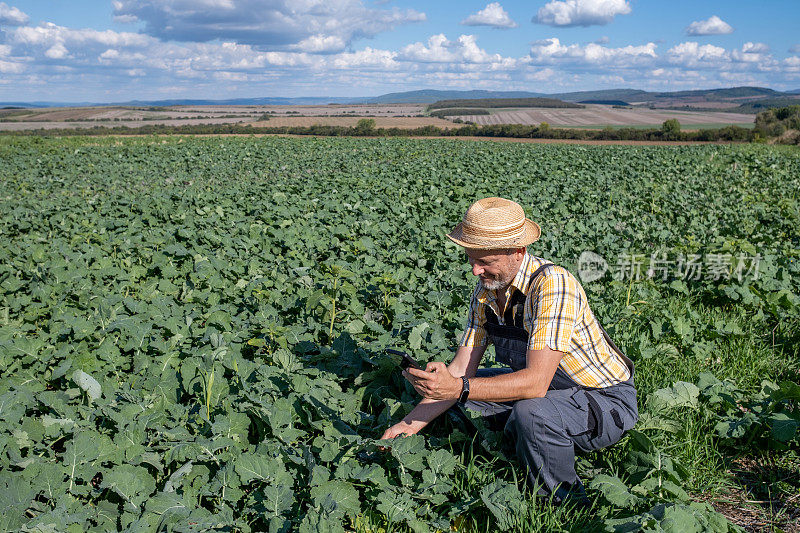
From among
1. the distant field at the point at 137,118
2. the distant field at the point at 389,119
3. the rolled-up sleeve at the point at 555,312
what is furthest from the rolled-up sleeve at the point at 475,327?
the distant field at the point at 137,118

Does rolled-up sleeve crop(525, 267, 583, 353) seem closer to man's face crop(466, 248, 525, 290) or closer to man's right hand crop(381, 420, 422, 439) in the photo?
man's face crop(466, 248, 525, 290)

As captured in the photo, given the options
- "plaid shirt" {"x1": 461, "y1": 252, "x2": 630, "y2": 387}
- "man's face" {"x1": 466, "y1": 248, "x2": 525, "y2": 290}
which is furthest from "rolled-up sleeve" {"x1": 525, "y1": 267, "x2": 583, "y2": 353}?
"man's face" {"x1": 466, "y1": 248, "x2": 525, "y2": 290}

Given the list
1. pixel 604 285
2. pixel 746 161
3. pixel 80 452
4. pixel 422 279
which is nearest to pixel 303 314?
pixel 422 279

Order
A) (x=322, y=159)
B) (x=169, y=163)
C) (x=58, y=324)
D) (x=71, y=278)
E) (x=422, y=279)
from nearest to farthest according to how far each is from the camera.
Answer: (x=58, y=324), (x=71, y=278), (x=422, y=279), (x=169, y=163), (x=322, y=159)

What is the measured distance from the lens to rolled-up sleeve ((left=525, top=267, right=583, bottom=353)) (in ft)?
9.34

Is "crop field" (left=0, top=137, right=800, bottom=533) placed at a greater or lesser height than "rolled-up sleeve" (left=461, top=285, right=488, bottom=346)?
lesser

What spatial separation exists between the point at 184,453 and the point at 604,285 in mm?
5436

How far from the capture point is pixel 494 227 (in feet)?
9.26

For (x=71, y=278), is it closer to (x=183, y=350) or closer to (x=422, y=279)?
(x=183, y=350)

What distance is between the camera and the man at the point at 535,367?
2.85 metres

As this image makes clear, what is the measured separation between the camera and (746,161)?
2202cm

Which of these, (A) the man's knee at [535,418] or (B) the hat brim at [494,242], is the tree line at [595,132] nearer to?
(B) the hat brim at [494,242]

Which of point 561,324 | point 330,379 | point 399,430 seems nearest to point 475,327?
point 561,324

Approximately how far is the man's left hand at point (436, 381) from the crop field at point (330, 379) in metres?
0.35
